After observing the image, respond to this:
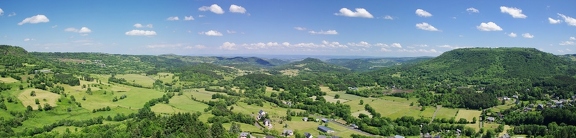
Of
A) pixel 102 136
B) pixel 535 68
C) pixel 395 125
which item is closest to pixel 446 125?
pixel 395 125

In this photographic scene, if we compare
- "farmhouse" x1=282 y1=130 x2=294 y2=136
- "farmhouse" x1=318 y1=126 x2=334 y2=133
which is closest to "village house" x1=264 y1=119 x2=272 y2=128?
"farmhouse" x1=282 y1=130 x2=294 y2=136

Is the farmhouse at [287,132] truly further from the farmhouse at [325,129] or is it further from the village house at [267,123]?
the farmhouse at [325,129]

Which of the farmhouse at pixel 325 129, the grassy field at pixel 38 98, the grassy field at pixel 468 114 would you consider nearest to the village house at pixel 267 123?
the farmhouse at pixel 325 129

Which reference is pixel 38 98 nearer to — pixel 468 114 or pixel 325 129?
pixel 325 129

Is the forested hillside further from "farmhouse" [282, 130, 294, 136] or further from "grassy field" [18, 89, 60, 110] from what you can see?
"farmhouse" [282, 130, 294, 136]

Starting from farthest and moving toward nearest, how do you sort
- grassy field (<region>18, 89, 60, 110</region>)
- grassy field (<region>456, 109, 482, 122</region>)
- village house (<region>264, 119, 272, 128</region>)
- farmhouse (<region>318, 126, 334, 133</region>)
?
grassy field (<region>456, 109, 482, 122</region>), grassy field (<region>18, 89, 60, 110</region>), village house (<region>264, 119, 272, 128</region>), farmhouse (<region>318, 126, 334, 133</region>)

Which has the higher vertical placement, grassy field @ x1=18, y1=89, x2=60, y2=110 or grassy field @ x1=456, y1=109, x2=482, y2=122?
grassy field @ x1=18, y1=89, x2=60, y2=110

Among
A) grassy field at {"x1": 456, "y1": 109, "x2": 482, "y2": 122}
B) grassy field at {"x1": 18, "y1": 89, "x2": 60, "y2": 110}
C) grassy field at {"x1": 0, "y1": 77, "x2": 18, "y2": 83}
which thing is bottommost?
grassy field at {"x1": 456, "y1": 109, "x2": 482, "y2": 122}

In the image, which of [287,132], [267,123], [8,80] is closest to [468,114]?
[287,132]

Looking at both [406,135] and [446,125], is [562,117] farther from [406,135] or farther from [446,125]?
[406,135]
